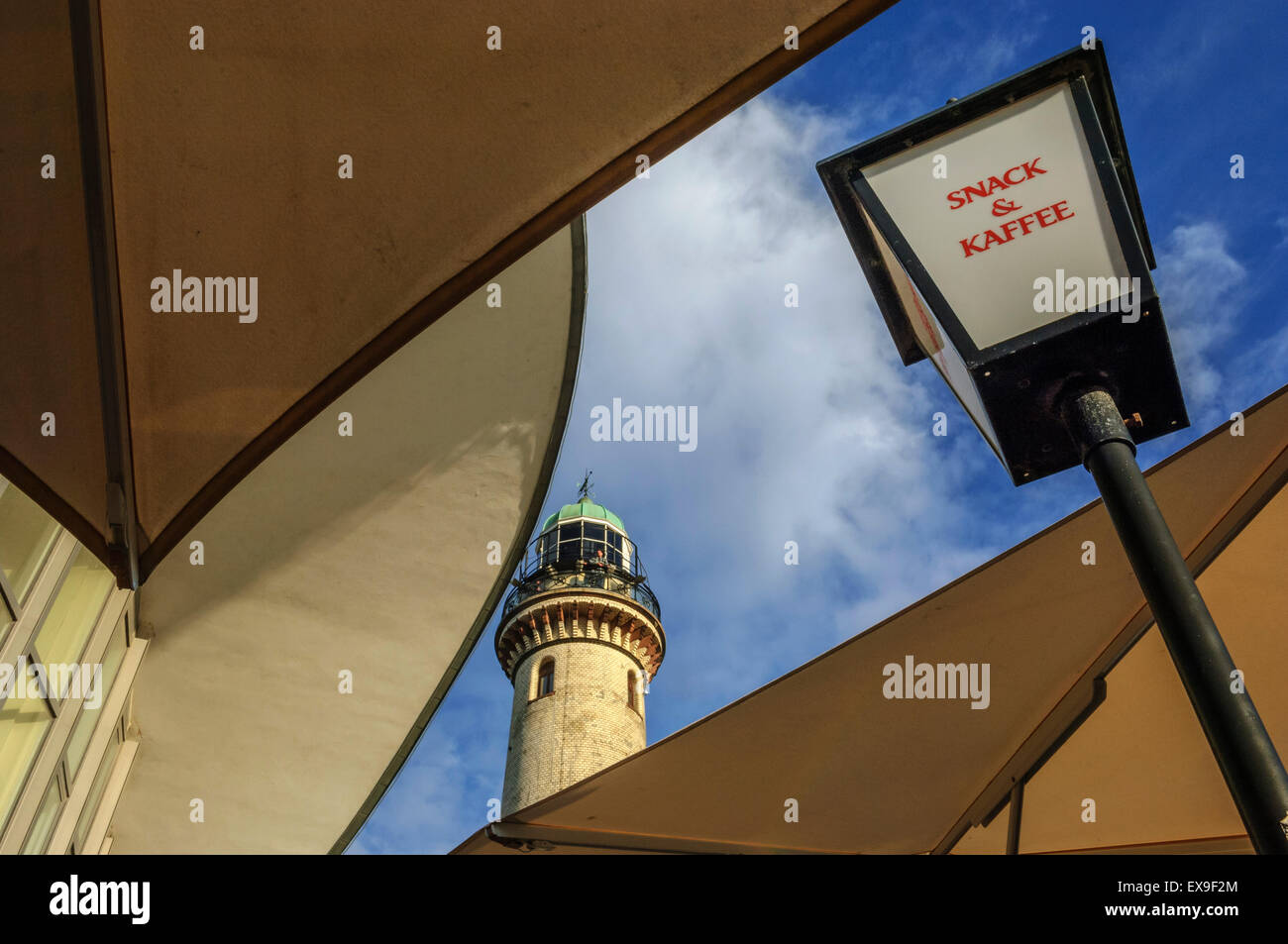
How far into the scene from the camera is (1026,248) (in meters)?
2.22

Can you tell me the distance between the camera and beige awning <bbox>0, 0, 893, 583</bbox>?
3.47m

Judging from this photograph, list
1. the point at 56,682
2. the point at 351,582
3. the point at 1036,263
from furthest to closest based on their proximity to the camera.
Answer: the point at 351,582, the point at 56,682, the point at 1036,263

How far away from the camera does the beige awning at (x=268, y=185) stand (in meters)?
3.47

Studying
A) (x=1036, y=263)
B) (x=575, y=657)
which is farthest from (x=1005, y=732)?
(x=575, y=657)

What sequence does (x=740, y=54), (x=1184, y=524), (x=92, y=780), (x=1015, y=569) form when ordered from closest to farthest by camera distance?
(x=740, y=54), (x=1184, y=524), (x=1015, y=569), (x=92, y=780)

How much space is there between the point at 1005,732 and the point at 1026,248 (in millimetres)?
4102

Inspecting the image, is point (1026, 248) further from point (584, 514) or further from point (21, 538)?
point (584, 514)

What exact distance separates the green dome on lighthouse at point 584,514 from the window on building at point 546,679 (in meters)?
5.85

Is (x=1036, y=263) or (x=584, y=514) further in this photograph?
(x=584, y=514)

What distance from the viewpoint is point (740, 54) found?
11.8 feet

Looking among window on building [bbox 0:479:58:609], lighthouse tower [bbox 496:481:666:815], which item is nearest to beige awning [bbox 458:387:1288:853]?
window on building [bbox 0:479:58:609]
